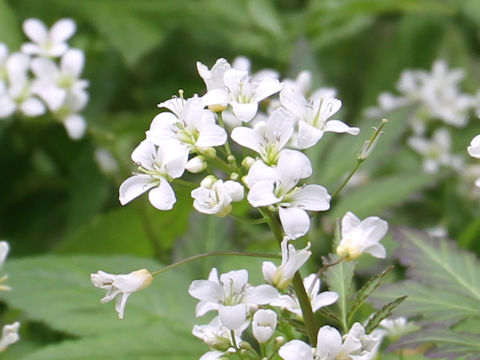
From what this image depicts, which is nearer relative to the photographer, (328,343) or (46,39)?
(328,343)

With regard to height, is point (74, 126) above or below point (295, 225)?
above

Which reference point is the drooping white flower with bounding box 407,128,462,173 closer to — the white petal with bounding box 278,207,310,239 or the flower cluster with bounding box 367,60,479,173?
the flower cluster with bounding box 367,60,479,173

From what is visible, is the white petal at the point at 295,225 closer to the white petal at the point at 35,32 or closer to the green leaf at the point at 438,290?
the green leaf at the point at 438,290

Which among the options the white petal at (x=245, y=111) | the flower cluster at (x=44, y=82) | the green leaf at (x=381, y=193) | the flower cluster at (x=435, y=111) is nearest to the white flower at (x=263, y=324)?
the white petal at (x=245, y=111)

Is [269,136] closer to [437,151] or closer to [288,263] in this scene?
[288,263]

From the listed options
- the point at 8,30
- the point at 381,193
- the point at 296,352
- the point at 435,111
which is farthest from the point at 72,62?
the point at 296,352

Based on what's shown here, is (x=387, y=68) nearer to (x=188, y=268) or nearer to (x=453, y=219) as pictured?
(x=453, y=219)
